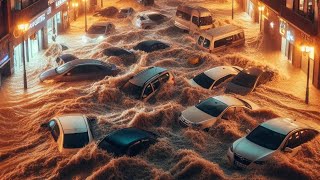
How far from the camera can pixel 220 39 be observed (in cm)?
3519

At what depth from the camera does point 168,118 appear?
902 inches

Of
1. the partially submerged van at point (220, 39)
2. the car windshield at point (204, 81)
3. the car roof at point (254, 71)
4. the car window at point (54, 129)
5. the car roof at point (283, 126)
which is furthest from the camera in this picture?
the partially submerged van at point (220, 39)

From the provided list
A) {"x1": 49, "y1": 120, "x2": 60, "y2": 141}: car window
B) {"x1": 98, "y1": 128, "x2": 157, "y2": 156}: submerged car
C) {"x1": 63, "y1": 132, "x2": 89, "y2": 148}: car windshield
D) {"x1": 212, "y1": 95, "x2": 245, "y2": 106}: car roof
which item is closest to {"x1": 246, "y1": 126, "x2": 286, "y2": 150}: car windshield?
{"x1": 212, "y1": 95, "x2": 245, "y2": 106}: car roof

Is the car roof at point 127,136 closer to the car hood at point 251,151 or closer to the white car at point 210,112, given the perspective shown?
the white car at point 210,112

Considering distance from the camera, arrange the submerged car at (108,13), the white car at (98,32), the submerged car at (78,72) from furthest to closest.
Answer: the submerged car at (108,13), the white car at (98,32), the submerged car at (78,72)

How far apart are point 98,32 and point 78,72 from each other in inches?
518

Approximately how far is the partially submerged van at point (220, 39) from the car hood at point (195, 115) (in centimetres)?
1319

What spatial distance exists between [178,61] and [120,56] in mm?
3876

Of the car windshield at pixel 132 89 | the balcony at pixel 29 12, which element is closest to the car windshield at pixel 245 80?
the car windshield at pixel 132 89

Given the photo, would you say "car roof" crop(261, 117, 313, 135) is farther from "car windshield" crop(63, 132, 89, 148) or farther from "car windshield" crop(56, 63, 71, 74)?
"car windshield" crop(56, 63, 71, 74)

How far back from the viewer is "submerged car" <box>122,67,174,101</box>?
25.5 m

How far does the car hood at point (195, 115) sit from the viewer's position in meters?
21.5

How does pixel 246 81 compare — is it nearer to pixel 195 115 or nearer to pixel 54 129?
pixel 195 115

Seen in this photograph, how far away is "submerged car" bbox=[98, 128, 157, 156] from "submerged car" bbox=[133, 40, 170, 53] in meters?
16.3
